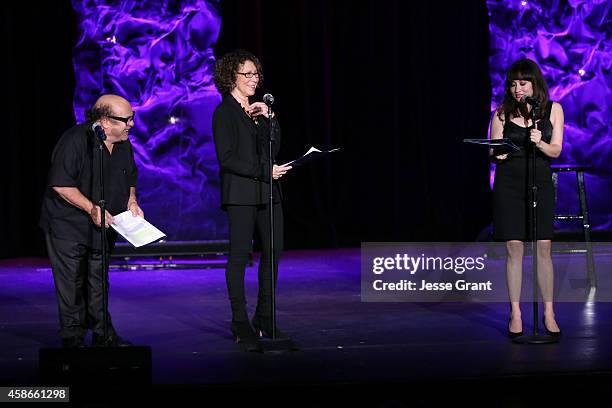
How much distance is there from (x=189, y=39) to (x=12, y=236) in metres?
2.52

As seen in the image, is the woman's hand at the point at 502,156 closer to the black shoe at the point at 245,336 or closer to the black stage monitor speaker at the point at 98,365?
the black shoe at the point at 245,336

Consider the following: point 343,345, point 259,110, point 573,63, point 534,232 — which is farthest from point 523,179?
point 573,63

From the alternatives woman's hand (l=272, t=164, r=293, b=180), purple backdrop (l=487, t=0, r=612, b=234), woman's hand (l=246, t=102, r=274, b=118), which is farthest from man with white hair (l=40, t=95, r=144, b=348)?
purple backdrop (l=487, t=0, r=612, b=234)

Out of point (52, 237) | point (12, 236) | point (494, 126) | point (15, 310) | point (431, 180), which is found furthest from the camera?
point (431, 180)

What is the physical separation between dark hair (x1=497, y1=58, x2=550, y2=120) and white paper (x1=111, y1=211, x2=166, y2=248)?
1.92m

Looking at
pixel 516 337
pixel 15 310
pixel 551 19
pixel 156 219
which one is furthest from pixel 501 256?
pixel 15 310

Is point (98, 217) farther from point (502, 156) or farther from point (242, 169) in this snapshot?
point (502, 156)

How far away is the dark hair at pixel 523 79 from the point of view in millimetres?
4953

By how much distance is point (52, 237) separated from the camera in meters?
4.65

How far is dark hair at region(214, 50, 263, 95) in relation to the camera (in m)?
4.78

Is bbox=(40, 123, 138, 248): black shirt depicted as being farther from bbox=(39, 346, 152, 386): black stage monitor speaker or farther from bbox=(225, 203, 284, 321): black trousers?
bbox=(39, 346, 152, 386): black stage monitor speaker

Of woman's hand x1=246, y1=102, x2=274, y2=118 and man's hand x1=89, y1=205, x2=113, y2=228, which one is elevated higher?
woman's hand x1=246, y1=102, x2=274, y2=118

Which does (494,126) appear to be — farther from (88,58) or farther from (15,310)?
(88,58)

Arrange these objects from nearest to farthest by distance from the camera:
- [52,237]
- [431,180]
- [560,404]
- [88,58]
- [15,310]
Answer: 1. [560,404]
2. [52,237]
3. [15,310]
4. [88,58]
5. [431,180]
